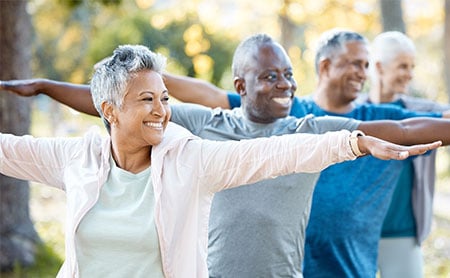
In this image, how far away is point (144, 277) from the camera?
307 centimetres

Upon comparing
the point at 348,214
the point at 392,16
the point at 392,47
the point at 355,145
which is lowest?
the point at 348,214

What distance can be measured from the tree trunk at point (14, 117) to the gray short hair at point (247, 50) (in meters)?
4.14

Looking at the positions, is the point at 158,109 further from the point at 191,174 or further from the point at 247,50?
the point at 247,50

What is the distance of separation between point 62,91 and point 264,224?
1.16 meters

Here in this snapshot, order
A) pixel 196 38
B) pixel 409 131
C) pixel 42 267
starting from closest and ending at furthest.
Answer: pixel 409 131
pixel 42 267
pixel 196 38

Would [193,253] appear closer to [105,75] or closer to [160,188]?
[160,188]

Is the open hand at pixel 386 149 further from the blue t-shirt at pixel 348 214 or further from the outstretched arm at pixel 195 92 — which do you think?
the outstretched arm at pixel 195 92

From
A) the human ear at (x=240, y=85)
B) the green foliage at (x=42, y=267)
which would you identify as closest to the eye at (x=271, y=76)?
the human ear at (x=240, y=85)

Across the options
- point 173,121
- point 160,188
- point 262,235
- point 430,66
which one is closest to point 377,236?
point 262,235

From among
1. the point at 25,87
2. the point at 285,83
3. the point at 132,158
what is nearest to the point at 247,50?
the point at 285,83

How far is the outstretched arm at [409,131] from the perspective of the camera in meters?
3.59

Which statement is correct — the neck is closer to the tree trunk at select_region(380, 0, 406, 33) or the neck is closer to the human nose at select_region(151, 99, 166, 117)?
the human nose at select_region(151, 99, 166, 117)

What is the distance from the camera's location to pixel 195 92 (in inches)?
177

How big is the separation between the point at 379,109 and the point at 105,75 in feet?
5.06
